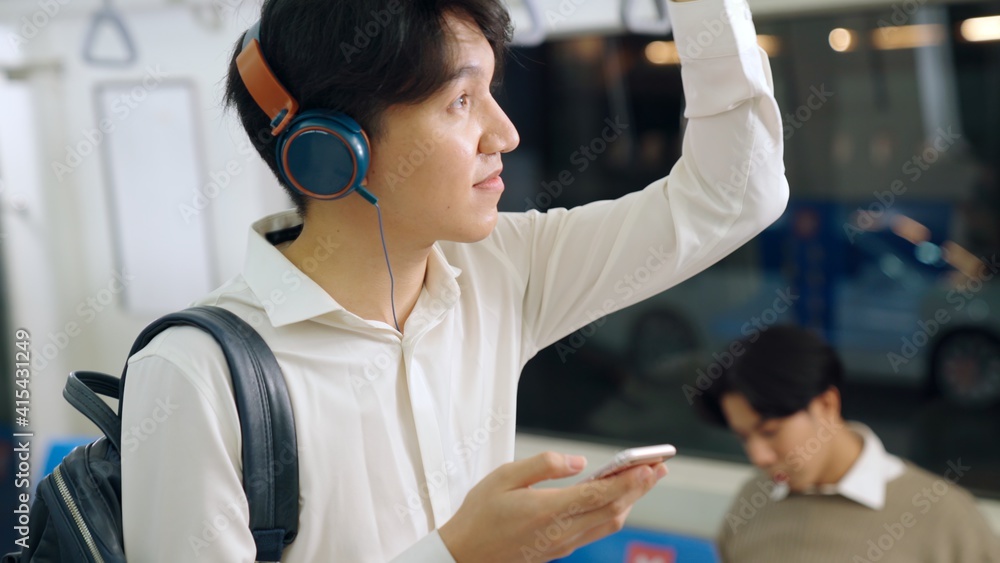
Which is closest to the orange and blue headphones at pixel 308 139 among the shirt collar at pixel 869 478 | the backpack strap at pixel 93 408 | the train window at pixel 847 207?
the backpack strap at pixel 93 408

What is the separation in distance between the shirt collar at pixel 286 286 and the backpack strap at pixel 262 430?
0.05 metres

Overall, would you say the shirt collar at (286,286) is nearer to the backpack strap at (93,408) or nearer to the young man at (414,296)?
the young man at (414,296)

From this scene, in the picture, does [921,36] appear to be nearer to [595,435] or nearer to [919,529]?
[919,529]

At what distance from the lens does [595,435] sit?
3338 millimetres

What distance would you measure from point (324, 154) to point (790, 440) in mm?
1578

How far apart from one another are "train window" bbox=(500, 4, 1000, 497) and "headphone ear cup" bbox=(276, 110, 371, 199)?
6.67 ft

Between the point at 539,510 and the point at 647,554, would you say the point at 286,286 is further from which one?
the point at 647,554

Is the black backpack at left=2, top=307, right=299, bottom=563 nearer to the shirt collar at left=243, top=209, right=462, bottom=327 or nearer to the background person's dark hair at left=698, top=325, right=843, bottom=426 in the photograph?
the shirt collar at left=243, top=209, right=462, bottom=327

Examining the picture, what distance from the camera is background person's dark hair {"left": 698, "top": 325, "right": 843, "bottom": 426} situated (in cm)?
213

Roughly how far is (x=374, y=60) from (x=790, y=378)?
5.06 ft

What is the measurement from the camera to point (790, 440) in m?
2.13

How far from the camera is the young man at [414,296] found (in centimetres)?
84

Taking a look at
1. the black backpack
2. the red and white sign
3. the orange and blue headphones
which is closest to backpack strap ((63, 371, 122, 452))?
the black backpack

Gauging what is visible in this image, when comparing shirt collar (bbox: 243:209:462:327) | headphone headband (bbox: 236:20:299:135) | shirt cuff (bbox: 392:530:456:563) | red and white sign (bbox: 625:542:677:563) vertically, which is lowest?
red and white sign (bbox: 625:542:677:563)
